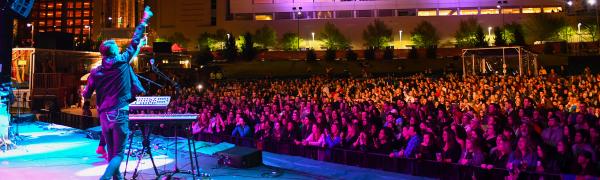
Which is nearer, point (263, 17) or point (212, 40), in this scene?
point (212, 40)

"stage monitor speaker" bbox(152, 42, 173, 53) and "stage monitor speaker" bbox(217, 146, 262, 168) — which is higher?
"stage monitor speaker" bbox(152, 42, 173, 53)

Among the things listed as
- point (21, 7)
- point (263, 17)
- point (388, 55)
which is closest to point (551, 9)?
point (388, 55)

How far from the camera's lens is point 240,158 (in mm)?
7941

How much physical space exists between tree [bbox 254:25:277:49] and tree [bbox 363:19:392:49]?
11.4 metres

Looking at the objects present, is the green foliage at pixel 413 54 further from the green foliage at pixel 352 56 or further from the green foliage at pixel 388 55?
the green foliage at pixel 352 56

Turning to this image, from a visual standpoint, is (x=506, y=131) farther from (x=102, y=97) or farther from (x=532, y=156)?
(x=102, y=97)

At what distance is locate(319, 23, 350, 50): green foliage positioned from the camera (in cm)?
5556

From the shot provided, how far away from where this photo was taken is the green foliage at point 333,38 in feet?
182

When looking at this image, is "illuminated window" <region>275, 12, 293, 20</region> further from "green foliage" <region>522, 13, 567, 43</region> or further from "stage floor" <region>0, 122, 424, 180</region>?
"stage floor" <region>0, 122, 424, 180</region>

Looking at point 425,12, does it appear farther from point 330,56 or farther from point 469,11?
point 330,56

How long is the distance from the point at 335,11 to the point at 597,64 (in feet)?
112

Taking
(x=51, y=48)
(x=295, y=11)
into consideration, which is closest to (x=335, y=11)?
(x=295, y=11)

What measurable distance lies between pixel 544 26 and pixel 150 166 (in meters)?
54.2

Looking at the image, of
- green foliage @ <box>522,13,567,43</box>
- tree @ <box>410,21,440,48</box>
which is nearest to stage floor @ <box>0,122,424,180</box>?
tree @ <box>410,21,440,48</box>
